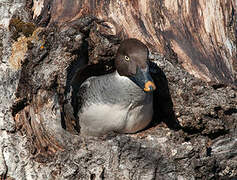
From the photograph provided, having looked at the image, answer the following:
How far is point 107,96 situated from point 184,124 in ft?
4.43

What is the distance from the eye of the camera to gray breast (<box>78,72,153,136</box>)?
6039mm

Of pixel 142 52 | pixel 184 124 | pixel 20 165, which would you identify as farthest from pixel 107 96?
pixel 20 165

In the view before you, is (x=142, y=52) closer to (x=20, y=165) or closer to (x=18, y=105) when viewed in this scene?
(x=18, y=105)

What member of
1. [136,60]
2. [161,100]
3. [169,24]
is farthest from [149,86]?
[169,24]

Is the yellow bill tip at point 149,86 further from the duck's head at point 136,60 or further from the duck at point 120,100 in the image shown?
the duck at point 120,100

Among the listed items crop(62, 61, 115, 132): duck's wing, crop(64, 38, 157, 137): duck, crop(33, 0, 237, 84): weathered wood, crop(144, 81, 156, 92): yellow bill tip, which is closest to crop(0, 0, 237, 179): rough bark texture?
crop(33, 0, 237, 84): weathered wood

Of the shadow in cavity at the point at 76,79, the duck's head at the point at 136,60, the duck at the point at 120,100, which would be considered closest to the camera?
the duck's head at the point at 136,60

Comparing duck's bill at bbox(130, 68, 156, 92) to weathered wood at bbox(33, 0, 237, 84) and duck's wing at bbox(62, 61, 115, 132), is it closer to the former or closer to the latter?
weathered wood at bbox(33, 0, 237, 84)

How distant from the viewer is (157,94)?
6.66m

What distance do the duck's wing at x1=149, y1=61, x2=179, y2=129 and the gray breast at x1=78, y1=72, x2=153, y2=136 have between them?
0.90 feet

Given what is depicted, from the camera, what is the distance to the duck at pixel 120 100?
232 inches

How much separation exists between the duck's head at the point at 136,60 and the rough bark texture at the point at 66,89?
0.33 metres

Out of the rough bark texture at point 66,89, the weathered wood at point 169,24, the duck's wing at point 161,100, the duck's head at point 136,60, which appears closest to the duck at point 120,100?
the duck's head at point 136,60

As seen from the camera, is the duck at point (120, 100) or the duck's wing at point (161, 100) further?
the duck's wing at point (161, 100)
